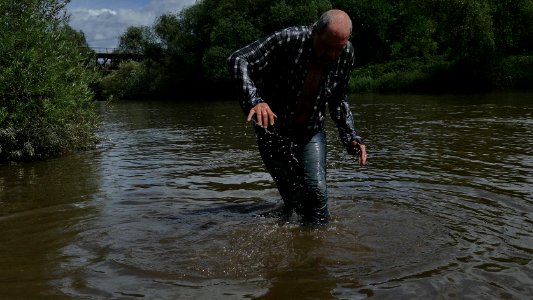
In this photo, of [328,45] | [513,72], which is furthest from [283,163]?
[513,72]

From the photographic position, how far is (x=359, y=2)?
204 ft

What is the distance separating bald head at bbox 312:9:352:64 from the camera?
5.12m

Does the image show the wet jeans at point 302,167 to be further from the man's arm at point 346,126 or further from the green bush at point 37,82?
the green bush at point 37,82

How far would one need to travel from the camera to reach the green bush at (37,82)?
12.5 m

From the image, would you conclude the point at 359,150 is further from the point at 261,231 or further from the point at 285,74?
the point at 261,231

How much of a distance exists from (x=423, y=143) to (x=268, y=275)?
1037cm

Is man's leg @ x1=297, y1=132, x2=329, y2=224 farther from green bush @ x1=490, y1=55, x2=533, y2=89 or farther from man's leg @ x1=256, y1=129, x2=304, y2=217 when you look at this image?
green bush @ x1=490, y1=55, x2=533, y2=89

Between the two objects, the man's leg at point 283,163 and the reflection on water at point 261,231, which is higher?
the man's leg at point 283,163

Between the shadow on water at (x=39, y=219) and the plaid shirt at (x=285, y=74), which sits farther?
the plaid shirt at (x=285, y=74)

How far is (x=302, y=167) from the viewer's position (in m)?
6.18

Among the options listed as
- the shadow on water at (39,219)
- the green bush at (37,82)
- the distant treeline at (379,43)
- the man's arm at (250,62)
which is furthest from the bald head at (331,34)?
the distant treeline at (379,43)

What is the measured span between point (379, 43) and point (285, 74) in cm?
5895

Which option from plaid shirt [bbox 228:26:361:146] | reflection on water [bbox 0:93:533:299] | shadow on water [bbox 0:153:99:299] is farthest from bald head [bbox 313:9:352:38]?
shadow on water [bbox 0:153:99:299]

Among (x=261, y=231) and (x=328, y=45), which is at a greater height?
(x=328, y=45)
